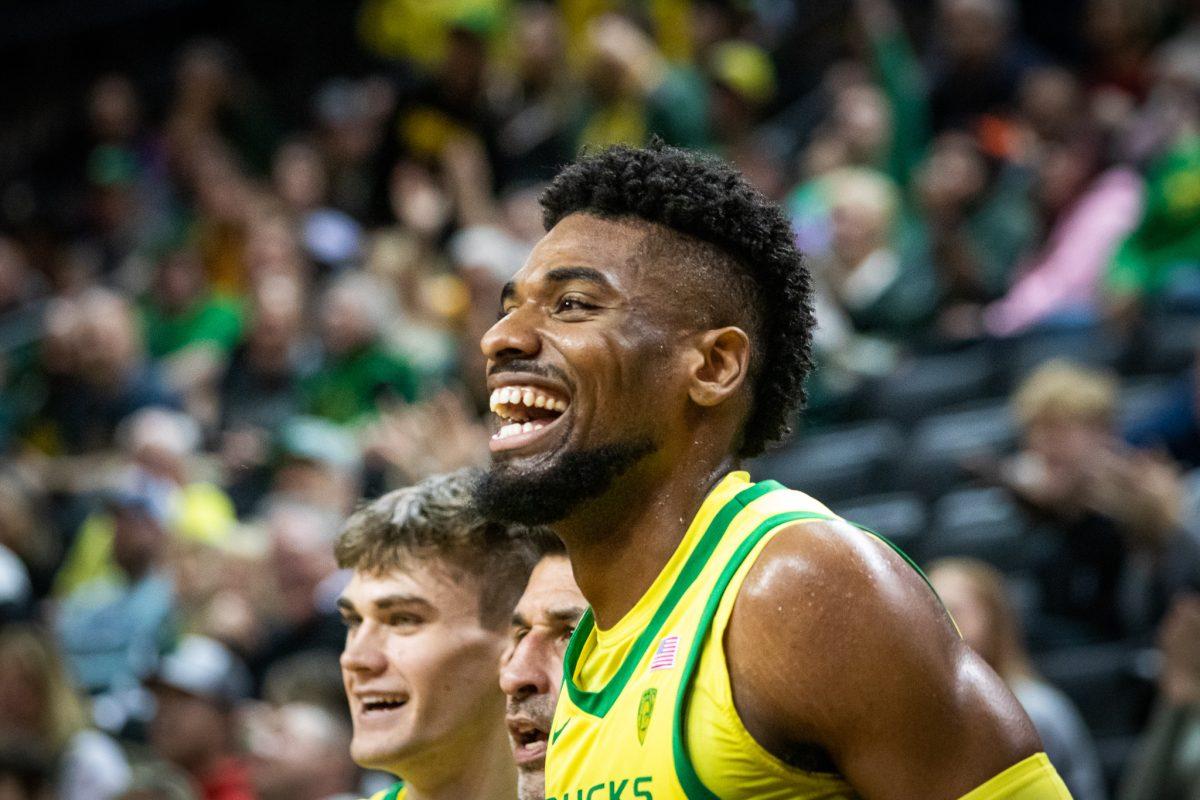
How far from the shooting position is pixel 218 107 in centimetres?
1188

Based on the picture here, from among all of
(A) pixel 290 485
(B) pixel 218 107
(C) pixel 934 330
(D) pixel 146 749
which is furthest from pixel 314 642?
(B) pixel 218 107

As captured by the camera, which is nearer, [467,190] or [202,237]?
[467,190]

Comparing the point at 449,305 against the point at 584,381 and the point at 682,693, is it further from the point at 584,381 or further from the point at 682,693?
the point at 682,693

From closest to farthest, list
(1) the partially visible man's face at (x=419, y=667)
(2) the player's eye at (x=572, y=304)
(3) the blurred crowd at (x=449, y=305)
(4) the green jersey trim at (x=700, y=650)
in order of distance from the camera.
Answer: (4) the green jersey trim at (x=700, y=650) → (2) the player's eye at (x=572, y=304) → (1) the partially visible man's face at (x=419, y=667) → (3) the blurred crowd at (x=449, y=305)

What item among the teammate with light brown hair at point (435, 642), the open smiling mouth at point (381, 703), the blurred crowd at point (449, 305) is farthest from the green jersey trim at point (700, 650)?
the blurred crowd at point (449, 305)

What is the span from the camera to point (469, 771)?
3.13 m

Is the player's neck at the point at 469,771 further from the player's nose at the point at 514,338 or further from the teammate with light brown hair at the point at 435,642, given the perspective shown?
the player's nose at the point at 514,338

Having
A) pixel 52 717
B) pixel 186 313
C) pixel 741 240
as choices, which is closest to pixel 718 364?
pixel 741 240

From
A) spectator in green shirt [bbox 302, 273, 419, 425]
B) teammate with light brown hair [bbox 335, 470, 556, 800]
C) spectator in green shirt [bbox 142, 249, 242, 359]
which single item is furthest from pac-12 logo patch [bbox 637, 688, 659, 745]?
spectator in green shirt [bbox 142, 249, 242, 359]

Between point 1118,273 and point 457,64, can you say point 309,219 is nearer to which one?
point 457,64

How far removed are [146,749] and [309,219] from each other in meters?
4.52

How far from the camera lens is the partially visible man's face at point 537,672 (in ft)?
9.27

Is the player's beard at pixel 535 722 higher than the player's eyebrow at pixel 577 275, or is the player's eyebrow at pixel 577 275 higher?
the player's eyebrow at pixel 577 275

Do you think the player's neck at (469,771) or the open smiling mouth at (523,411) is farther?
the player's neck at (469,771)
